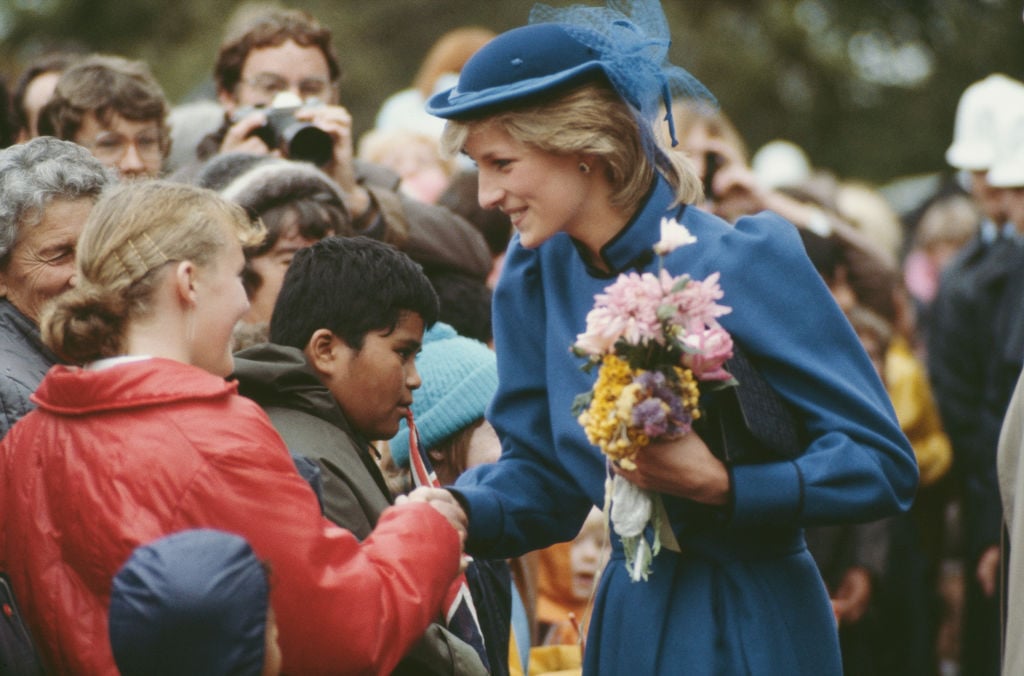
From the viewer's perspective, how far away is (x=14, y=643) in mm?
2902

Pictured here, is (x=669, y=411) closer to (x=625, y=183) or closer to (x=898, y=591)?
(x=625, y=183)

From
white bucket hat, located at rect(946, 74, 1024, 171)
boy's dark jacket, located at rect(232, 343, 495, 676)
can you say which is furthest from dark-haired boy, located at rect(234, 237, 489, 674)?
white bucket hat, located at rect(946, 74, 1024, 171)

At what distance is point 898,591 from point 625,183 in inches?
156

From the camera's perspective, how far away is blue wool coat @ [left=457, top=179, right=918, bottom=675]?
10.3 ft

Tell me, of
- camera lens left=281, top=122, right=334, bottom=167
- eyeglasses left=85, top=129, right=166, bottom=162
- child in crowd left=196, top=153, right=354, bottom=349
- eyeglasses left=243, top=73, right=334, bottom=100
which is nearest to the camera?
child in crowd left=196, top=153, right=354, bottom=349

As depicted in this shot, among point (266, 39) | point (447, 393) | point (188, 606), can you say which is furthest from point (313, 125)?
point (188, 606)

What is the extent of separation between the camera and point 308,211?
462 cm

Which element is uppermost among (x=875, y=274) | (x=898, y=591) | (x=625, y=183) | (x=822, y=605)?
(x=625, y=183)

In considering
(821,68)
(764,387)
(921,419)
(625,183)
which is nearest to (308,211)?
(625,183)

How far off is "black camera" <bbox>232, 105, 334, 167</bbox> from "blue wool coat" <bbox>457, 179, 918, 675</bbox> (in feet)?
6.25

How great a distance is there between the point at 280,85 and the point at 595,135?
8.79 feet

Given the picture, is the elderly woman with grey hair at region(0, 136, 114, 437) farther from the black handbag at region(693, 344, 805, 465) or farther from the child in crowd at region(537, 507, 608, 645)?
the child in crowd at region(537, 507, 608, 645)

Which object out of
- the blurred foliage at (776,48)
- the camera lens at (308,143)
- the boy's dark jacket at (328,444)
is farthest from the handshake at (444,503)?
the blurred foliage at (776,48)

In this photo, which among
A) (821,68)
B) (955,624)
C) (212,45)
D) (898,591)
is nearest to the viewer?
(898,591)
